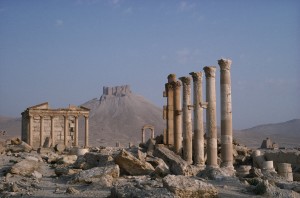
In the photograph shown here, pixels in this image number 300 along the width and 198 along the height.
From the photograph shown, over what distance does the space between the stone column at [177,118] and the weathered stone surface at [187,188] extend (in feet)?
55.0

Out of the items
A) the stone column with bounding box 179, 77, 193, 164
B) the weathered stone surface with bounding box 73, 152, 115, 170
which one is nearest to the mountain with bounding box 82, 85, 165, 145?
the stone column with bounding box 179, 77, 193, 164

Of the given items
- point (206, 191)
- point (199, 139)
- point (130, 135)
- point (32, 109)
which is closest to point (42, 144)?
point (32, 109)

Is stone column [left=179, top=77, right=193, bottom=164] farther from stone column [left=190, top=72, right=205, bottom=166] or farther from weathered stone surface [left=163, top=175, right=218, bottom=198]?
weathered stone surface [left=163, top=175, right=218, bottom=198]

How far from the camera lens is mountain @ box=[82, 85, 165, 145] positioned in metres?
109

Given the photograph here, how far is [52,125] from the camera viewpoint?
43.6m

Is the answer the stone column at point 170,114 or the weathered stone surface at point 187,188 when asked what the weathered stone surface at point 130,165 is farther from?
the stone column at point 170,114

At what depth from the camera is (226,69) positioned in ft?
67.2

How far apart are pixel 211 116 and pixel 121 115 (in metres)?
112

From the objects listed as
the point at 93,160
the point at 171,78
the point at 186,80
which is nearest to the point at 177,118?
the point at 186,80

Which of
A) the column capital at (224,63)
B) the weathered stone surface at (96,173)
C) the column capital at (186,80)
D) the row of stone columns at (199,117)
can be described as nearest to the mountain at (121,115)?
the row of stone columns at (199,117)

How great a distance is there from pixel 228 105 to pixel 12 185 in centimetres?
1203

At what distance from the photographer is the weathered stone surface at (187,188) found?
905 cm

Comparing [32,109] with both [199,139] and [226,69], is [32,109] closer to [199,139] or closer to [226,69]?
[199,139]

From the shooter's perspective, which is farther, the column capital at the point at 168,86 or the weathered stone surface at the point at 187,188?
the column capital at the point at 168,86
